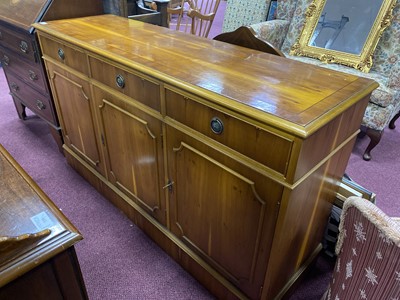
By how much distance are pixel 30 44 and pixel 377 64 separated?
2.27m

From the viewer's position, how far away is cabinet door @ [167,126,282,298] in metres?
0.88

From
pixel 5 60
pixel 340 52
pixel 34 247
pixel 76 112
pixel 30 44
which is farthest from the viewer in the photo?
pixel 340 52

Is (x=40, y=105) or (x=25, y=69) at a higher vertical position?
(x=25, y=69)

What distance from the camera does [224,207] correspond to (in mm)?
1003

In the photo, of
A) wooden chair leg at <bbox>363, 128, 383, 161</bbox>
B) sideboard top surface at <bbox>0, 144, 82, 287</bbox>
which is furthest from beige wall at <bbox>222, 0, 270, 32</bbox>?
sideboard top surface at <bbox>0, 144, 82, 287</bbox>

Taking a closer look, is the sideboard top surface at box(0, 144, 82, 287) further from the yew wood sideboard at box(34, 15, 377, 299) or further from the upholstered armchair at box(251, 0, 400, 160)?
the upholstered armchair at box(251, 0, 400, 160)

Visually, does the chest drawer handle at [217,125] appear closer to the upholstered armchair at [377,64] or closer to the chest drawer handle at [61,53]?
the chest drawer handle at [61,53]

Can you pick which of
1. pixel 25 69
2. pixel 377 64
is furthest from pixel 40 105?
pixel 377 64

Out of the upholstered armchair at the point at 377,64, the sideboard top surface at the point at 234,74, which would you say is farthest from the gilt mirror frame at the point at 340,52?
the sideboard top surface at the point at 234,74

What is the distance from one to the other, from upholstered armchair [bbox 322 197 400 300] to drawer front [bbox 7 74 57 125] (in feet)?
5.75

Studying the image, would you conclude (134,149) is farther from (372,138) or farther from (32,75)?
(372,138)

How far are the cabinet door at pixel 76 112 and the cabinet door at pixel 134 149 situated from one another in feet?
0.36

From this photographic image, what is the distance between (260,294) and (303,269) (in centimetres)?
30

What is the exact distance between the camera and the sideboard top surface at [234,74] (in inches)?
31.1
